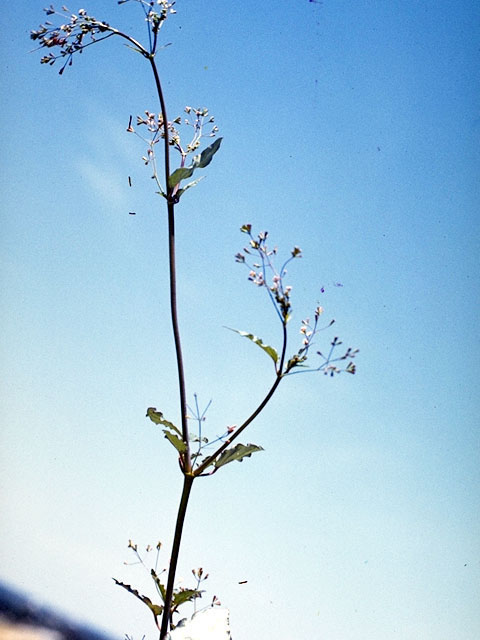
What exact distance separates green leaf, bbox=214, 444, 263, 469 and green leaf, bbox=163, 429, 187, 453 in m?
0.09

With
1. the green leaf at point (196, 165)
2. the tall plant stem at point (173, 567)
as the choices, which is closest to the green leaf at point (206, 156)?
the green leaf at point (196, 165)

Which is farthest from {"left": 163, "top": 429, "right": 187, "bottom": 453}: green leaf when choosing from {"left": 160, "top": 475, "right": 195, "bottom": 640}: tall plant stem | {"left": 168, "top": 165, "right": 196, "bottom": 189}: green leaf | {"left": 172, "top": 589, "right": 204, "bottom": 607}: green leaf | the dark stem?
{"left": 168, "top": 165, "right": 196, "bottom": 189}: green leaf

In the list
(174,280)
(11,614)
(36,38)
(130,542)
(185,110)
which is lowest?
(11,614)

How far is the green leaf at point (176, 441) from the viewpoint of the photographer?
1.29m

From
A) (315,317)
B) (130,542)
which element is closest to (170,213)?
(315,317)

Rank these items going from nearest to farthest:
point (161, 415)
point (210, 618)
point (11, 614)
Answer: point (210, 618)
point (161, 415)
point (11, 614)

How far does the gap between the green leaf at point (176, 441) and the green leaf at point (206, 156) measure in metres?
0.70

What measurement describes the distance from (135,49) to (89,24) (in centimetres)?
17

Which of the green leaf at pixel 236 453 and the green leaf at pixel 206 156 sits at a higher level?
the green leaf at pixel 206 156

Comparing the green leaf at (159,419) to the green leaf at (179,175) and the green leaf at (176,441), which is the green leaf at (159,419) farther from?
the green leaf at (179,175)

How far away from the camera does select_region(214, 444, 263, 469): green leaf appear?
1.23 metres

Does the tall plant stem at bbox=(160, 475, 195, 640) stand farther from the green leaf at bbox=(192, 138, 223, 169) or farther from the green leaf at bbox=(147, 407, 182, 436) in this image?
the green leaf at bbox=(192, 138, 223, 169)

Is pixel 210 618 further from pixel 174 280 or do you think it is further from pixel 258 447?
pixel 174 280

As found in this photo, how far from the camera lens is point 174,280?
1.29m
